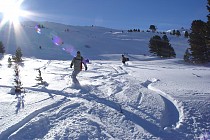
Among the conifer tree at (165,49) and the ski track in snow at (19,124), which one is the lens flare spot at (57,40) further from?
the ski track in snow at (19,124)

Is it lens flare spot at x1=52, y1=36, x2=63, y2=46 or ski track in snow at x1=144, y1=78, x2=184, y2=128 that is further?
lens flare spot at x1=52, y1=36, x2=63, y2=46

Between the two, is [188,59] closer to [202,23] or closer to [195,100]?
[202,23]

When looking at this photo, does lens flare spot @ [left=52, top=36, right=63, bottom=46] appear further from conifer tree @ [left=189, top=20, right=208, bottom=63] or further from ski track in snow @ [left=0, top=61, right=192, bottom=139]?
ski track in snow @ [left=0, top=61, right=192, bottom=139]

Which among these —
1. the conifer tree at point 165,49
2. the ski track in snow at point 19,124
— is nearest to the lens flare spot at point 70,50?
the conifer tree at point 165,49

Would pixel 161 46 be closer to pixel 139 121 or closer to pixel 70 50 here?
pixel 70 50

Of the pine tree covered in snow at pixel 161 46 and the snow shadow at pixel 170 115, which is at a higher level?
the pine tree covered in snow at pixel 161 46

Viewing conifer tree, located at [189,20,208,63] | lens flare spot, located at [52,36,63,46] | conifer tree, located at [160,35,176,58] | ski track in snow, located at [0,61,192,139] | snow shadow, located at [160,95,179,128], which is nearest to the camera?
ski track in snow, located at [0,61,192,139]

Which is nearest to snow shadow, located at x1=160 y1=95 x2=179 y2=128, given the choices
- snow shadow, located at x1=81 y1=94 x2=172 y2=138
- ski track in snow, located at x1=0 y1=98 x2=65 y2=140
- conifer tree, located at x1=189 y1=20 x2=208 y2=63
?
snow shadow, located at x1=81 y1=94 x2=172 y2=138

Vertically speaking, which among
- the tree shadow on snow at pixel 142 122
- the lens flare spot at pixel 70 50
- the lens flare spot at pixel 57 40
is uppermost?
the lens flare spot at pixel 57 40

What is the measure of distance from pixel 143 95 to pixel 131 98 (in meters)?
0.55

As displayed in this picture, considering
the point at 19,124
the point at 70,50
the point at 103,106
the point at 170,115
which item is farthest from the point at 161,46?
the point at 19,124

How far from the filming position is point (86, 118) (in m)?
6.21

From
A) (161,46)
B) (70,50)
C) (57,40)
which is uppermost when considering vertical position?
(57,40)

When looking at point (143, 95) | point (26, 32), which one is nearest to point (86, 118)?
point (143, 95)
